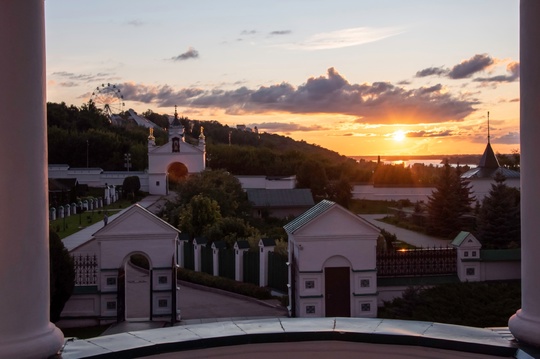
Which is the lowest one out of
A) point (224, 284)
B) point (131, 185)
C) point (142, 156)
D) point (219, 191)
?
point (224, 284)

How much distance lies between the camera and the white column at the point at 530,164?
12.8 feet

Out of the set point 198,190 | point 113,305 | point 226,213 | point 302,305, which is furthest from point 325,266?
point 198,190

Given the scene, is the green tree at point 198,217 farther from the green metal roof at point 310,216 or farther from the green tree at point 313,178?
the green tree at point 313,178

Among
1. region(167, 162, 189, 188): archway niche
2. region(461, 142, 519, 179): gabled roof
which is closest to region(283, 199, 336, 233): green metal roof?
region(461, 142, 519, 179): gabled roof

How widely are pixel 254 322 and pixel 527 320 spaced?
1.66 metres

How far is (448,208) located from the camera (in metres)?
25.5

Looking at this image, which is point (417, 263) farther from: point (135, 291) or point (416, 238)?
point (416, 238)

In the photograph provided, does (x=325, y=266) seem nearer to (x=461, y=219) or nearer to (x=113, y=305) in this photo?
(x=113, y=305)

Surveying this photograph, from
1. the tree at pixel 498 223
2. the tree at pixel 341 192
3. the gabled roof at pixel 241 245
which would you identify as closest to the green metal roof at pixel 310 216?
the gabled roof at pixel 241 245

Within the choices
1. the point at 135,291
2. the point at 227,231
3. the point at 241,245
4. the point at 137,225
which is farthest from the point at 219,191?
the point at 137,225

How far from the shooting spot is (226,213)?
24109 mm

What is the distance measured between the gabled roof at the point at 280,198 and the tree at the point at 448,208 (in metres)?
7.59

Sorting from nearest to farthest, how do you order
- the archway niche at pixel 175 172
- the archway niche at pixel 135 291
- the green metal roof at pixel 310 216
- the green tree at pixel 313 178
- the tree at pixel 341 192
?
the green metal roof at pixel 310 216 < the archway niche at pixel 135 291 < the tree at pixel 341 192 < the green tree at pixel 313 178 < the archway niche at pixel 175 172

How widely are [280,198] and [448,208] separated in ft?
30.6
